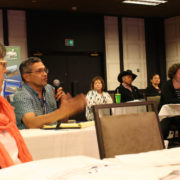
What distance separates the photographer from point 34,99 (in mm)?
2666

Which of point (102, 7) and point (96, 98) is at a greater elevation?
point (102, 7)

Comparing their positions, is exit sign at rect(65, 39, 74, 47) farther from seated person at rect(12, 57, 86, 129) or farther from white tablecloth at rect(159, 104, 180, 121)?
seated person at rect(12, 57, 86, 129)

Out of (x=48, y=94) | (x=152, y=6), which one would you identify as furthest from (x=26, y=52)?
(x=48, y=94)

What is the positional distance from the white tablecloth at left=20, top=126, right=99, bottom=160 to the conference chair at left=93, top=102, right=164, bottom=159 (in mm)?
771

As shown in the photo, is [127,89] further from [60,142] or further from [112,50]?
[60,142]

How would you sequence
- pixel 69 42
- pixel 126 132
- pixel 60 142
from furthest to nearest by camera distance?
pixel 69 42 → pixel 60 142 → pixel 126 132

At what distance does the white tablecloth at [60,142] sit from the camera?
227cm

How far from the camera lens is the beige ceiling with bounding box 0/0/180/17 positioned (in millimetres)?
7031

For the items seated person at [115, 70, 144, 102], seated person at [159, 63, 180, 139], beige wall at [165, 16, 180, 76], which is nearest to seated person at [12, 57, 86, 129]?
seated person at [159, 63, 180, 139]

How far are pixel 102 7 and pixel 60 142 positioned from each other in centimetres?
581

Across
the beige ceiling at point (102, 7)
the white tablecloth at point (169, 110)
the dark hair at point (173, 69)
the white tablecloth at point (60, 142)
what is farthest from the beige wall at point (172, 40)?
the white tablecloth at point (60, 142)

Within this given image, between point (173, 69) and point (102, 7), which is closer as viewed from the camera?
point (173, 69)

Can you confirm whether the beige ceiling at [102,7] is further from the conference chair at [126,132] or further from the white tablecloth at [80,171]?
the white tablecloth at [80,171]

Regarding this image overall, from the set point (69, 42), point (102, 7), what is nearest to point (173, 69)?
point (102, 7)
